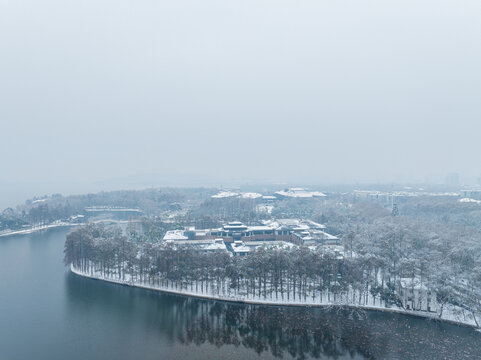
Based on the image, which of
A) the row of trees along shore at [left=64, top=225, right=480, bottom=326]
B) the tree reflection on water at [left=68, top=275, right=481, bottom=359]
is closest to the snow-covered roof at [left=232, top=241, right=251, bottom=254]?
the row of trees along shore at [left=64, top=225, right=480, bottom=326]

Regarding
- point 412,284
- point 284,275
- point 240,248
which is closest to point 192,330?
point 284,275

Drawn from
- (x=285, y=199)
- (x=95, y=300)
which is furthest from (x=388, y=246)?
(x=285, y=199)

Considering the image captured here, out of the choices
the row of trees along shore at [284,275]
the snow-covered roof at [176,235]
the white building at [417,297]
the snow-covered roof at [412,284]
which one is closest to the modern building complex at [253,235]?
the snow-covered roof at [176,235]

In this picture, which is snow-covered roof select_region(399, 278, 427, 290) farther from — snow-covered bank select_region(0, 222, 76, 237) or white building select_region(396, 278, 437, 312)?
snow-covered bank select_region(0, 222, 76, 237)

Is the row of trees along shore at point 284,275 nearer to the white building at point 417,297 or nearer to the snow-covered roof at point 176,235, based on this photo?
the white building at point 417,297

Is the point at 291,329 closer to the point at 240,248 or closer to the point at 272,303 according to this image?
the point at 272,303

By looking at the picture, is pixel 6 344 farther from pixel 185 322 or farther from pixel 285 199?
pixel 285 199
